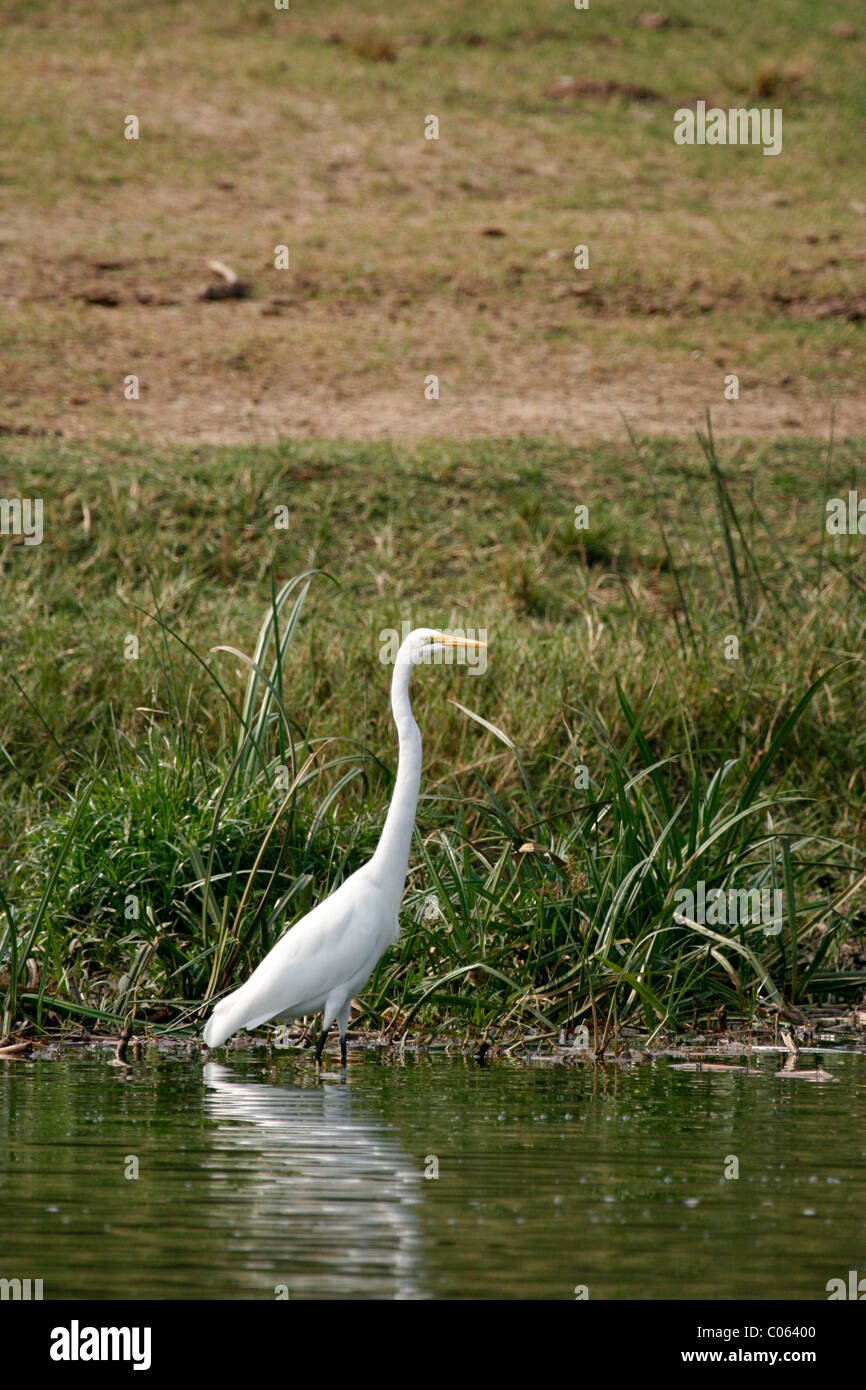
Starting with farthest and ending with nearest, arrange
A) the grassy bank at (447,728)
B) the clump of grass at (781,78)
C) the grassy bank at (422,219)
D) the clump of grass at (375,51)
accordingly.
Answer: the clump of grass at (375,51)
the clump of grass at (781,78)
the grassy bank at (422,219)
the grassy bank at (447,728)

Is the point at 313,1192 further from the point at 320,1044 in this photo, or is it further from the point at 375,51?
the point at 375,51

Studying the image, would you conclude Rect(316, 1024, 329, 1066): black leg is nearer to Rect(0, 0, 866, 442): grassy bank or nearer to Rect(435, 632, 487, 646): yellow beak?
Rect(435, 632, 487, 646): yellow beak

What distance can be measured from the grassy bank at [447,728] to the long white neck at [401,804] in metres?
0.45

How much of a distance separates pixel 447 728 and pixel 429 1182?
4.50 meters

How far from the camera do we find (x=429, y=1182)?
4.79 m

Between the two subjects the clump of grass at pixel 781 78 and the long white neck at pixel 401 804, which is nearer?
the long white neck at pixel 401 804

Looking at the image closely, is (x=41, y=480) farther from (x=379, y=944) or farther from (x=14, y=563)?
(x=379, y=944)

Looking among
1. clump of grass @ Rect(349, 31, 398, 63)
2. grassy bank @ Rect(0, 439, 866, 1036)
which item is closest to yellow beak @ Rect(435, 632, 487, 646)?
grassy bank @ Rect(0, 439, 866, 1036)

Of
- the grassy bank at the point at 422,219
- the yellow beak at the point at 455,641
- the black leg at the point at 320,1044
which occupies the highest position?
the grassy bank at the point at 422,219

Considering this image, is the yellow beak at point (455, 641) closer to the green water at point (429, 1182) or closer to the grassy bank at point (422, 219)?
the green water at point (429, 1182)

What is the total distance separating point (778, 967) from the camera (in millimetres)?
7430

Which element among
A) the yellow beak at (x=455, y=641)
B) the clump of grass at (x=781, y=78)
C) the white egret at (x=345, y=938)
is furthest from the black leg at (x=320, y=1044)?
the clump of grass at (x=781, y=78)

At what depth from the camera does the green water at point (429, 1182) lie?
405 cm

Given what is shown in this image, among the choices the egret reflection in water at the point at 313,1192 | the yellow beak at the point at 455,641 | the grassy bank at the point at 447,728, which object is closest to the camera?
the egret reflection in water at the point at 313,1192
